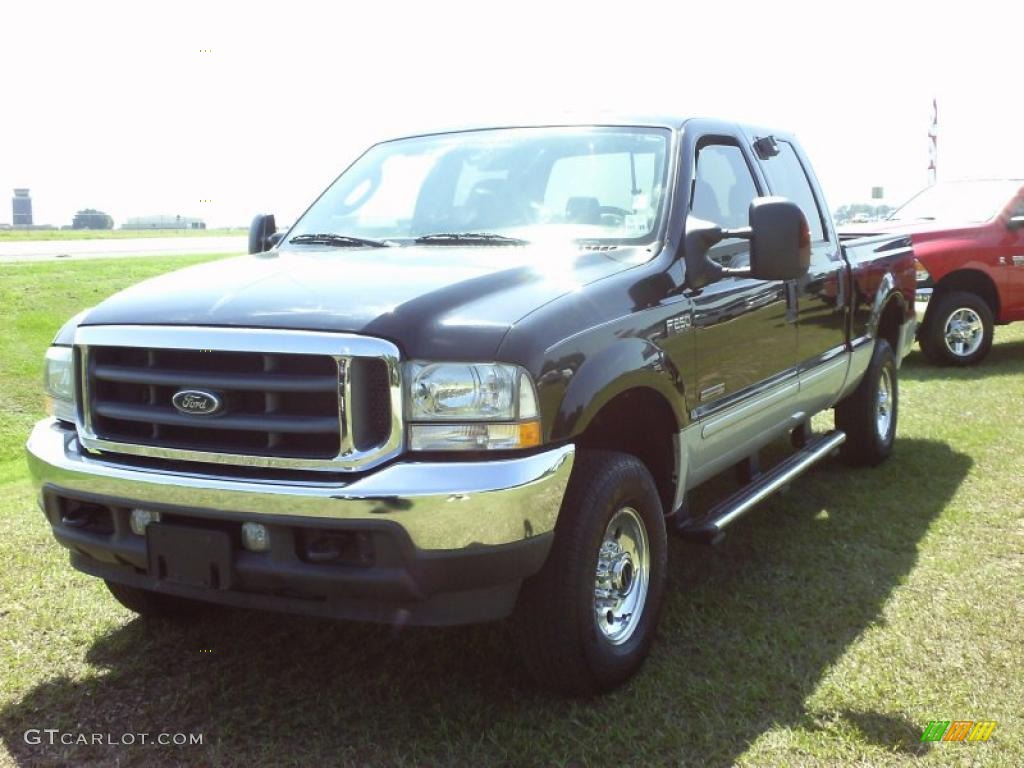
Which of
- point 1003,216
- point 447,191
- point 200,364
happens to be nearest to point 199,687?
point 200,364

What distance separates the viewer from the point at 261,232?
507 cm

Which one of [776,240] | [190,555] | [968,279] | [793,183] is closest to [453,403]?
[190,555]

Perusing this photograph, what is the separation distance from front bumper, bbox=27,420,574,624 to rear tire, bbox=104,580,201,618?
2.83ft

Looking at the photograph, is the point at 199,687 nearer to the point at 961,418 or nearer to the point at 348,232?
the point at 348,232

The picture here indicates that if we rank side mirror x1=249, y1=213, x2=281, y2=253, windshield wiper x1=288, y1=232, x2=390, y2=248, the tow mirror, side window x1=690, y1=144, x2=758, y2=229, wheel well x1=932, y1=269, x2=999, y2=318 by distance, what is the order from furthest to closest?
wheel well x1=932, y1=269, x2=999, y2=318
side mirror x1=249, y1=213, x2=281, y2=253
side window x1=690, y1=144, x2=758, y2=229
windshield wiper x1=288, y1=232, x2=390, y2=248
the tow mirror

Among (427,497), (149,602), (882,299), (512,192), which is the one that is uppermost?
(512,192)

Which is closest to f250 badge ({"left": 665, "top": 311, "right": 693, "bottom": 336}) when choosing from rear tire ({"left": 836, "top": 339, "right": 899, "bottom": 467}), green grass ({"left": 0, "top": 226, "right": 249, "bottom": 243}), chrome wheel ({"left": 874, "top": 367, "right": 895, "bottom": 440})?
rear tire ({"left": 836, "top": 339, "right": 899, "bottom": 467})

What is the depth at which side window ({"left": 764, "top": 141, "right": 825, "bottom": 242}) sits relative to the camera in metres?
5.28

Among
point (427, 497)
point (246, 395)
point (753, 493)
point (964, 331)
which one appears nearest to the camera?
point (427, 497)

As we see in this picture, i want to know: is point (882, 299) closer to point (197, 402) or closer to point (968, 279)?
point (197, 402)

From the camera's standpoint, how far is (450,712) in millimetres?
3439

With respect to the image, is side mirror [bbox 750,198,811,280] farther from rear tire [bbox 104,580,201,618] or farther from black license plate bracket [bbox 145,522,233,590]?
rear tire [bbox 104,580,201,618]

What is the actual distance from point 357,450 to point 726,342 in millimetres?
1837

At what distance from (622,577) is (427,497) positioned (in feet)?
3.33
